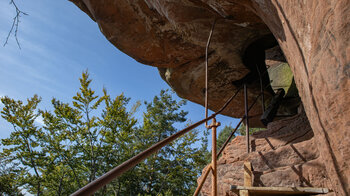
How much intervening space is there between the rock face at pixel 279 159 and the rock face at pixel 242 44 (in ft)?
0.71

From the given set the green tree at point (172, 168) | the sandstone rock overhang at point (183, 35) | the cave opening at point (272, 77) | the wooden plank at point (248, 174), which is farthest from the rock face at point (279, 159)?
the green tree at point (172, 168)

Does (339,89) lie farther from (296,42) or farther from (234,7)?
(234,7)

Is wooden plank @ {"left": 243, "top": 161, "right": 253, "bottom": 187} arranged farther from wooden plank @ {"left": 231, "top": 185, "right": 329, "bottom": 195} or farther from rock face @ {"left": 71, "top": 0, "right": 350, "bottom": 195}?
rock face @ {"left": 71, "top": 0, "right": 350, "bottom": 195}

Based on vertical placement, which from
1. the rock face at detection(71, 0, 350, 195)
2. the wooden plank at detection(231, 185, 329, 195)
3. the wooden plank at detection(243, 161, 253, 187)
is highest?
the rock face at detection(71, 0, 350, 195)

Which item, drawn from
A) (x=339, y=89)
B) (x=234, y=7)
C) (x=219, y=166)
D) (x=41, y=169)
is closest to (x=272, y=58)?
(x=234, y=7)

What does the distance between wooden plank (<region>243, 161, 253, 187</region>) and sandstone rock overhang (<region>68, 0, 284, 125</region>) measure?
6.97 feet

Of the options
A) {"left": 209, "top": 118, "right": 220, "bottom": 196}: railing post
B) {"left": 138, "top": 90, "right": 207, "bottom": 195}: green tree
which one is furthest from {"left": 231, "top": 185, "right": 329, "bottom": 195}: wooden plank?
{"left": 138, "top": 90, "right": 207, "bottom": 195}: green tree

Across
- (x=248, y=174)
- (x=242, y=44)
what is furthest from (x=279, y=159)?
(x=242, y=44)

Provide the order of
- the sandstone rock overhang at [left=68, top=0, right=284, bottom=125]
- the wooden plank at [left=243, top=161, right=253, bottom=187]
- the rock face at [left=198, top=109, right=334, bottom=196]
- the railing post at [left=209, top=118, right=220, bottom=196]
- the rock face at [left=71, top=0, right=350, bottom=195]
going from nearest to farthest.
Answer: the rock face at [left=71, top=0, right=350, bottom=195] < the railing post at [left=209, top=118, right=220, bottom=196] < the rock face at [left=198, top=109, right=334, bottom=196] < the wooden plank at [left=243, top=161, right=253, bottom=187] < the sandstone rock overhang at [left=68, top=0, right=284, bottom=125]

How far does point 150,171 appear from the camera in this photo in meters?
14.8

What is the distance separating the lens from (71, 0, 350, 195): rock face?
123cm

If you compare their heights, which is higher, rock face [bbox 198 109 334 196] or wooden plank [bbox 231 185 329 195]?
rock face [bbox 198 109 334 196]

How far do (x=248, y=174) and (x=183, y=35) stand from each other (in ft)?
9.48

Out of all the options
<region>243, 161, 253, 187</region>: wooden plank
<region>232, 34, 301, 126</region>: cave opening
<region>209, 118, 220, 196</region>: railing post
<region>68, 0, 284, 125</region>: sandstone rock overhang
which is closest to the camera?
<region>209, 118, 220, 196</region>: railing post
